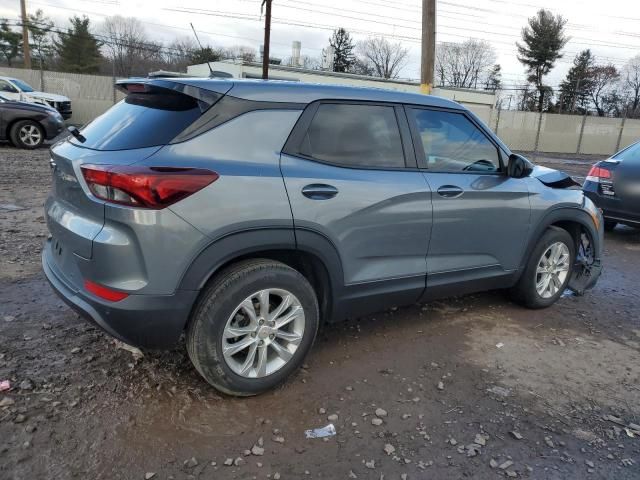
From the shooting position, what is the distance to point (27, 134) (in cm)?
1270

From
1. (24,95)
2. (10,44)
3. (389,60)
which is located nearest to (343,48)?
(389,60)

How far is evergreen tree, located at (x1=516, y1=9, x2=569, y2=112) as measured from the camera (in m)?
57.1

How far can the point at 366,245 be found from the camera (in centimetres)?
330

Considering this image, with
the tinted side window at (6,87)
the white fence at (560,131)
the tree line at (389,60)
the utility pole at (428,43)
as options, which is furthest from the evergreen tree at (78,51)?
the utility pole at (428,43)

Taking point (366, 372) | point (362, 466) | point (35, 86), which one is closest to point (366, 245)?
point (366, 372)

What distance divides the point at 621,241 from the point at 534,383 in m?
5.50

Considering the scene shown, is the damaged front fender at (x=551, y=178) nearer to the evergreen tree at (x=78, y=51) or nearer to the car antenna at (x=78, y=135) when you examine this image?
the car antenna at (x=78, y=135)

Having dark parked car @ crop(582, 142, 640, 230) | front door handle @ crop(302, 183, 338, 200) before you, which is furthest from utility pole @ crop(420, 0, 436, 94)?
front door handle @ crop(302, 183, 338, 200)

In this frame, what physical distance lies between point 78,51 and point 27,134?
40.5 metres

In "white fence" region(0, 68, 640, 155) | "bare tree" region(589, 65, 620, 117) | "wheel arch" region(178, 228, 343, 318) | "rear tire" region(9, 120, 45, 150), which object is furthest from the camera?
"bare tree" region(589, 65, 620, 117)

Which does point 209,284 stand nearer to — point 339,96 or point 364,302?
point 364,302

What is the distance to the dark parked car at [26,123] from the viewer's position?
12375 mm

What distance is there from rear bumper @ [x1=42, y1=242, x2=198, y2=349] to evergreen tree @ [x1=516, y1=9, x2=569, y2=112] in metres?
61.1

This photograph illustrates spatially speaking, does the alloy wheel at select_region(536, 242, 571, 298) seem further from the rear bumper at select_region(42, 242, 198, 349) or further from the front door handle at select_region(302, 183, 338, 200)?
the rear bumper at select_region(42, 242, 198, 349)
